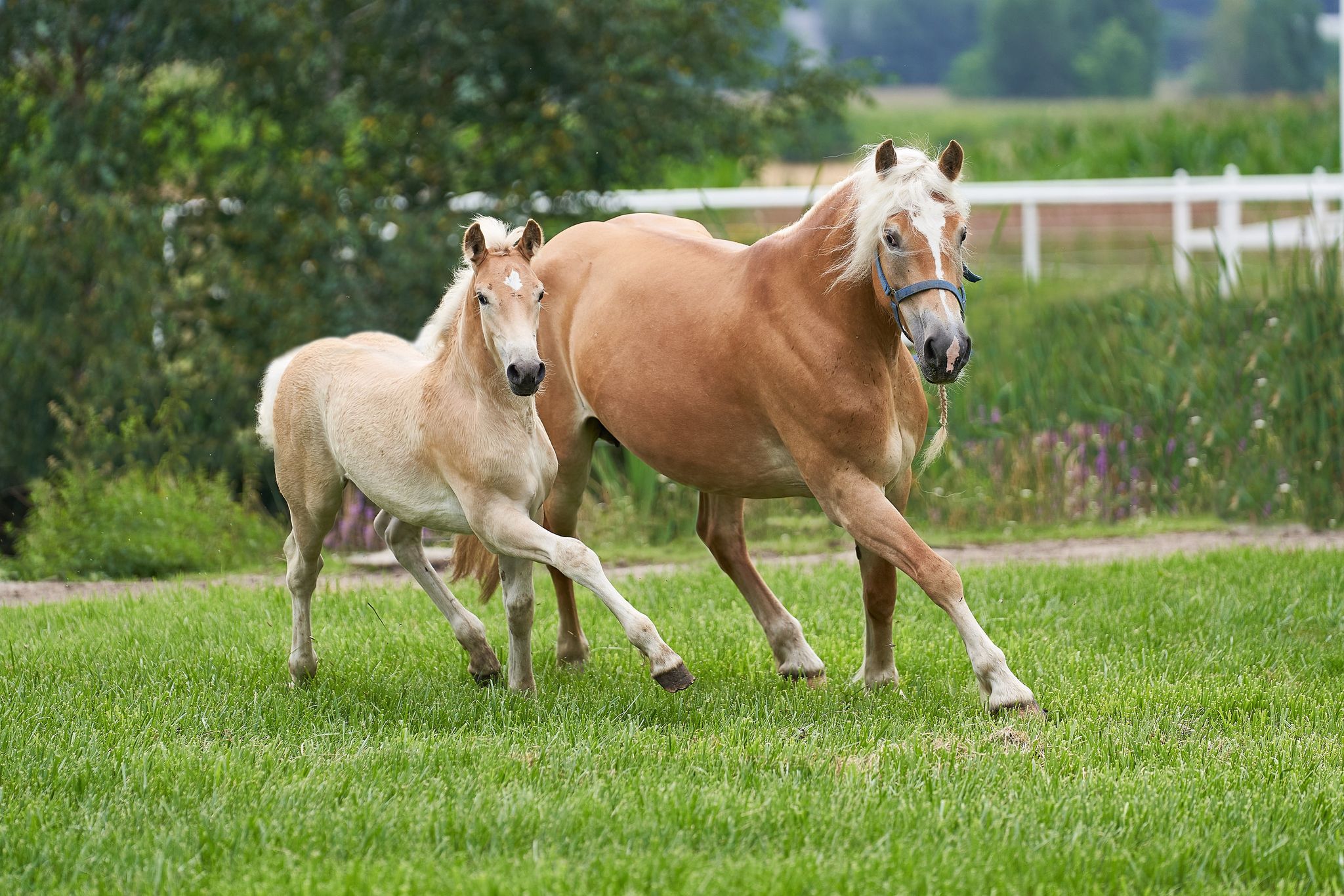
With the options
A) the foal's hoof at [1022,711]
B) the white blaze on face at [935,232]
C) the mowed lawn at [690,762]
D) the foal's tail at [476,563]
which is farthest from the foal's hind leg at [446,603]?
the white blaze on face at [935,232]

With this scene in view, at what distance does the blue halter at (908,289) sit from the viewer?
15.5ft

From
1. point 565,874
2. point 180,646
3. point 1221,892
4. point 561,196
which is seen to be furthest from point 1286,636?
point 561,196

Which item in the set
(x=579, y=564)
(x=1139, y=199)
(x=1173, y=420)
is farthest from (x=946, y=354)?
(x=1139, y=199)

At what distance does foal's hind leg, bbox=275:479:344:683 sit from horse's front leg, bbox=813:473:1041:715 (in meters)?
1.88

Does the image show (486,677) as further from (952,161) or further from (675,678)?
(952,161)

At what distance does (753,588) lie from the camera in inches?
235

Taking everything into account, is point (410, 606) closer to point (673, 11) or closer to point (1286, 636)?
Result: point (1286, 636)

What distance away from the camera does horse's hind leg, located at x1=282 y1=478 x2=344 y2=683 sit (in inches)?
221

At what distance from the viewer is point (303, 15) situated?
10.6 metres

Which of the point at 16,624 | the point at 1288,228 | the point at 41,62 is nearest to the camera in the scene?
the point at 16,624

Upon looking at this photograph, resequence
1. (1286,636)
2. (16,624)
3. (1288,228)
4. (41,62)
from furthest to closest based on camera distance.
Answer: (1288,228) < (41,62) < (16,624) < (1286,636)

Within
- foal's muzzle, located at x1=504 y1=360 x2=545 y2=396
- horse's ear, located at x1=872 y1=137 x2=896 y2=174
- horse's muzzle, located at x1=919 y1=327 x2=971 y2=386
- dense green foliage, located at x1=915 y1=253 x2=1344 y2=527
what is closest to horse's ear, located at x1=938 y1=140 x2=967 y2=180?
horse's ear, located at x1=872 y1=137 x2=896 y2=174

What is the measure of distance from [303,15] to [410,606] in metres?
5.24

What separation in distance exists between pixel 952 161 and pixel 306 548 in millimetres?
2664
